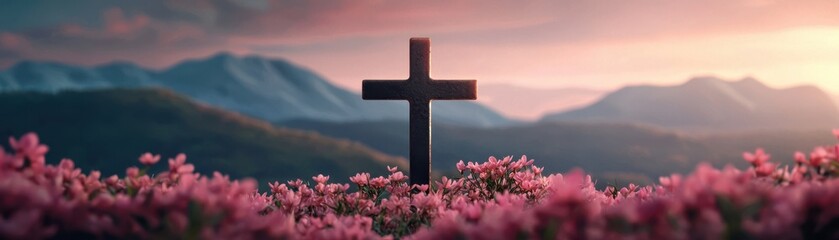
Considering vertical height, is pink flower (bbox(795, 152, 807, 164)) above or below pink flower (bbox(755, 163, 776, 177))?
above

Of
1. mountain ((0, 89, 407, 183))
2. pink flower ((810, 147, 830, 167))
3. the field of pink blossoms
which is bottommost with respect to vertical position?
the field of pink blossoms

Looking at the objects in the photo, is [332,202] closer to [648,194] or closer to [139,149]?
[648,194]

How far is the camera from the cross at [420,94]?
781 centimetres

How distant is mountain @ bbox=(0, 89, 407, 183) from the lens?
79.8 metres

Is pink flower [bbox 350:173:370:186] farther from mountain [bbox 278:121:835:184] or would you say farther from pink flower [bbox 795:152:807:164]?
mountain [bbox 278:121:835:184]

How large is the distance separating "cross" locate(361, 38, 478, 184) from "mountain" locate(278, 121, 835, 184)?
220ft

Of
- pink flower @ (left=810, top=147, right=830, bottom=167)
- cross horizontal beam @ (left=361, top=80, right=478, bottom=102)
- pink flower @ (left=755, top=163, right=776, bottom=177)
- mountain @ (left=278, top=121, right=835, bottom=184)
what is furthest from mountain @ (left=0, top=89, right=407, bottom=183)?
pink flower @ (left=810, top=147, right=830, bottom=167)

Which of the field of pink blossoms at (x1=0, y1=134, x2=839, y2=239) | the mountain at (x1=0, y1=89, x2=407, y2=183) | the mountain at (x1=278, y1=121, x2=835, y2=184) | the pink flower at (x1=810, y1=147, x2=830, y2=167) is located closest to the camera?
the field of pink blossoms at (x1=0, y1=134, x2=839, y2=239)

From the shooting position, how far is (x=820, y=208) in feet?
10.2

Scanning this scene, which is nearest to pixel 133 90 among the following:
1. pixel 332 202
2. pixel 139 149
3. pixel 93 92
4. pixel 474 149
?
pixel 93 92

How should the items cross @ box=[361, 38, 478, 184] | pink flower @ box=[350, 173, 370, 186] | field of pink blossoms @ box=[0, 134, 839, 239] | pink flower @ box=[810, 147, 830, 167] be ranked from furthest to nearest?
cross @ box=[361, 38, 478, 184], pink flower @ box=[350, 173, 370, 186], pink flower @ box=[810, 147, 830, 167], field of pink blossoms @ box=[0, 134, 839, 239]

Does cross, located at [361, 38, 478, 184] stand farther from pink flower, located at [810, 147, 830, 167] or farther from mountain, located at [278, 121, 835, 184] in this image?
mountain, located at [278, 121, 835, 184]

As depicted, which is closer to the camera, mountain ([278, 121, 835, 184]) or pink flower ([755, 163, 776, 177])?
pink flower ([755, 163, 776, 177])

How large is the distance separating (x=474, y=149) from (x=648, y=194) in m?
115
